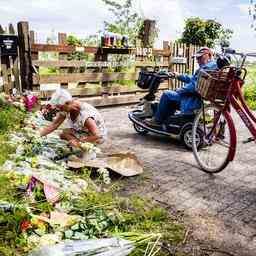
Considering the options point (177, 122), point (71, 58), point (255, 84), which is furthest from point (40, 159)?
point (255, 84)

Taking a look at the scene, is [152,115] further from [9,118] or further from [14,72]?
[14,72]

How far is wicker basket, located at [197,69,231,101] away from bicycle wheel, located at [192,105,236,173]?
237mm

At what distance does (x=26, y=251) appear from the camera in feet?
8.93

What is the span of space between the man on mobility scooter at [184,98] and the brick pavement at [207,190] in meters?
0.49

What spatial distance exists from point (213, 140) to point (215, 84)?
794 millimetres

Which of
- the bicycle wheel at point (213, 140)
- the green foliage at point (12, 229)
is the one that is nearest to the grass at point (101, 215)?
the green foliage at point (12, 229)

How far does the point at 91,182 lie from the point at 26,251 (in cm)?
174

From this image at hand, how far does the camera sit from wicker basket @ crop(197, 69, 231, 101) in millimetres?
4598

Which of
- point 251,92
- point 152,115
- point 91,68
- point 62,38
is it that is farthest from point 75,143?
point 251,92

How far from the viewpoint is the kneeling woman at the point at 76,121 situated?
16.4ft

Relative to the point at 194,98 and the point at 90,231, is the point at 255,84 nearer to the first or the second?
the point at 194,98

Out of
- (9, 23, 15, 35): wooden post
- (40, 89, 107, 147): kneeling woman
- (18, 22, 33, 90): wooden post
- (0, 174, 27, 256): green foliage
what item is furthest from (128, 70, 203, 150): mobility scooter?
(9, 23, 15, 35): wooden post

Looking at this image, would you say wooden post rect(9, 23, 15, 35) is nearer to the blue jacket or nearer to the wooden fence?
the wooden fence

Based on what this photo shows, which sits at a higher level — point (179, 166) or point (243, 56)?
point (243, 56)
